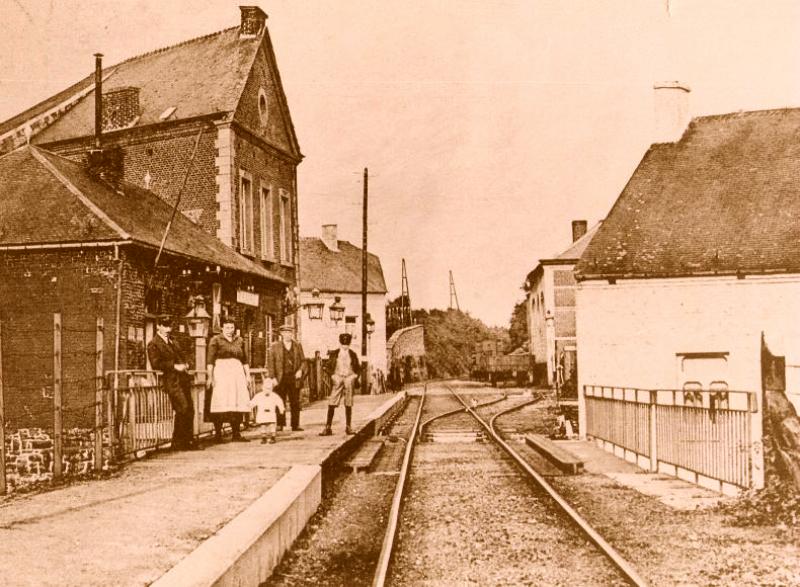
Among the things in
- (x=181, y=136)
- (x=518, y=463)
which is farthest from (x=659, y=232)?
(x=181, y=136)

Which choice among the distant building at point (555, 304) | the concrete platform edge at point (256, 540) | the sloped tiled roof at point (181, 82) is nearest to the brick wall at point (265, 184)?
the sloped tiled roof at point (181, 82)

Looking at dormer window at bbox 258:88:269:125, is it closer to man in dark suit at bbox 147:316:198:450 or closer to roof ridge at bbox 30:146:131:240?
roof ridge at bbox 30:146:131:240

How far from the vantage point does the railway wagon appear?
49969 millimetres

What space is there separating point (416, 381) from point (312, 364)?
106ft

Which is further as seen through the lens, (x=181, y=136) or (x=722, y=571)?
(x=181, y=136)

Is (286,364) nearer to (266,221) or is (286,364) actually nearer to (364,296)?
(266,221)

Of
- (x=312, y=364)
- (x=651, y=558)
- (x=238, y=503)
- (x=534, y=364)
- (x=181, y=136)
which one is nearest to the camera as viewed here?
(x=651, y=558)

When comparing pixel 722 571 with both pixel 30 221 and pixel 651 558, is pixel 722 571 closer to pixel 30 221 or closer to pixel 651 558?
pixel 651 558

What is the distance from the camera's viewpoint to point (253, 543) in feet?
21.2

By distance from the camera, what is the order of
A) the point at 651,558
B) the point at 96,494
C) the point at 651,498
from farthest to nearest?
1. the point at 651,498
2. the point at 96,494
3. the point at 651,558

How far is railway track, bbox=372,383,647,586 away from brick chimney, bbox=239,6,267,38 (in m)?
19.7

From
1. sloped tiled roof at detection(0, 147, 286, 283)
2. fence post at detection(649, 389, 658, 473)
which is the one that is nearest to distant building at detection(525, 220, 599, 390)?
sloped tiled roof at detection(0, 147, 286, 283)

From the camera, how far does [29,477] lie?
19141mm

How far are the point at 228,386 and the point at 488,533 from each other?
694 centimetres
